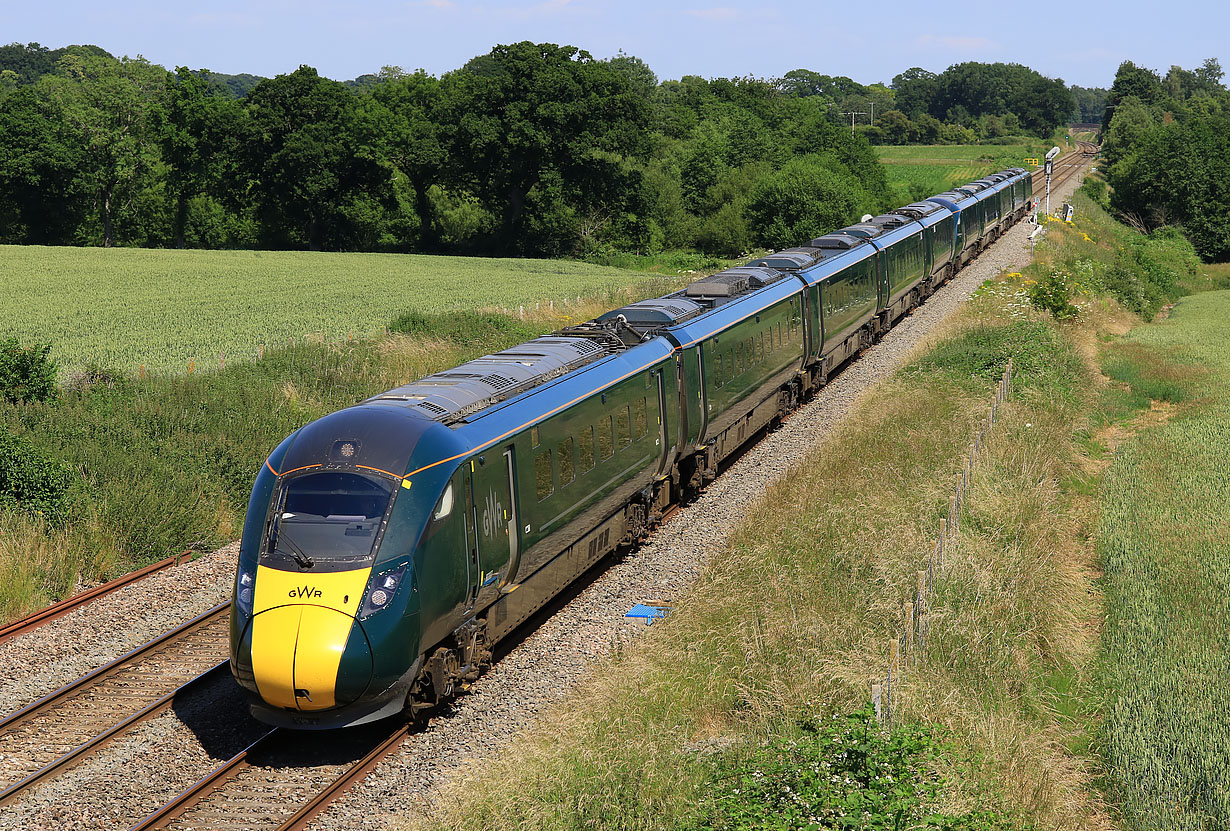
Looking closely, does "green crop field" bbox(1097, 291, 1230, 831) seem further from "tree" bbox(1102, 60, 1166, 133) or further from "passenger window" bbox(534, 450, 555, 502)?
"tree" bbox(1102, 60, 1166, 133)

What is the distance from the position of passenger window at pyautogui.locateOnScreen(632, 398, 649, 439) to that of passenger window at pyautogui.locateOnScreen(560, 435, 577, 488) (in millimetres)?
2275

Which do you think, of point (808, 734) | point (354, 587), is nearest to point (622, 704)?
point (808, 734)

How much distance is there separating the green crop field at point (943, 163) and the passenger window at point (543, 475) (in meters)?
84.2

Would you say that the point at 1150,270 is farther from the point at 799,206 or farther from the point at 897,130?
the point at 897,130

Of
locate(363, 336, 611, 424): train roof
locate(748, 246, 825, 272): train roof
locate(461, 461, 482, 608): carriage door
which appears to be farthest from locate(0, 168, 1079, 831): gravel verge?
locate(748, 246, 825, 272): train roof

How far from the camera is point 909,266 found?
120 feet

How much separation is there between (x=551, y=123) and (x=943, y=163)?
7118 centimetres

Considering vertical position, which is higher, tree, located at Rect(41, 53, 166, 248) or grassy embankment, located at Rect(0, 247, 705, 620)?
tree, located at Rect(41, 53, 166, 248)

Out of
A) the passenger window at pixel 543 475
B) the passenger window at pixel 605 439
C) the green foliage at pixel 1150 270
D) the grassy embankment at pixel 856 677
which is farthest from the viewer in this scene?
the green foliage at pixel 1150 270

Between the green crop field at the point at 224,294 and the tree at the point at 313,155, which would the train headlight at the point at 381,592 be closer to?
the green crop field at the point at 224,294

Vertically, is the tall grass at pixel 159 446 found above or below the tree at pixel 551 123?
below

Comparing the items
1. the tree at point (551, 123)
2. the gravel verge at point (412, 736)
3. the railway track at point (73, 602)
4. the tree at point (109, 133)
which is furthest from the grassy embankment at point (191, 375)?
the tree at point (109, 133)

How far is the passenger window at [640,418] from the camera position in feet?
54.1

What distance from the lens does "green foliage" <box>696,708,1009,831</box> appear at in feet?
28.6
